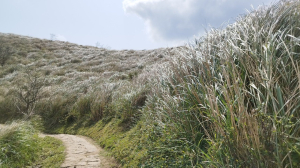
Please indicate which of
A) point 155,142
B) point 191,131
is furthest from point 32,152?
point 191,131

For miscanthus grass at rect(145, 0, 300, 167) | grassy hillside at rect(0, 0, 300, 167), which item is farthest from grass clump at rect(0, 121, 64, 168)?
miscanthus grass at rect(145, 0, 300, 167)

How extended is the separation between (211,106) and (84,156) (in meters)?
4.08

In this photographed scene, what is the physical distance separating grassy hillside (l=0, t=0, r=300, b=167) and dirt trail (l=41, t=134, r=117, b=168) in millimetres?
331

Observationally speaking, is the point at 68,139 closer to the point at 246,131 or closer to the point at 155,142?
the point at 155,142

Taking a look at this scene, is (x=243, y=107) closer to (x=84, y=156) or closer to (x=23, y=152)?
(x=84, y=156)

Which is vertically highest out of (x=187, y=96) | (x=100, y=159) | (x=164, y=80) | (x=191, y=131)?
(x=164, y=80)

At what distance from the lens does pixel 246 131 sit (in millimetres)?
2100

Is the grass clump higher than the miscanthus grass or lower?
lower

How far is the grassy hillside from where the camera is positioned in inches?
78.7

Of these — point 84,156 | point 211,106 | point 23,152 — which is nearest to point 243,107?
point 211,106

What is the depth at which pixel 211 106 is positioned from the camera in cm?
223

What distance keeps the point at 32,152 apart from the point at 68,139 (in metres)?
1.70

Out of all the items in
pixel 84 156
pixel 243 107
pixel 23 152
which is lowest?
pixel 84 156

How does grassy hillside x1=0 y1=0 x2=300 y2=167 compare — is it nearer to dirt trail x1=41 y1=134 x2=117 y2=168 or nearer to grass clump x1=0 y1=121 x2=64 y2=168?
dirt trail x1=41 y1=134 x2=117 y2=168
